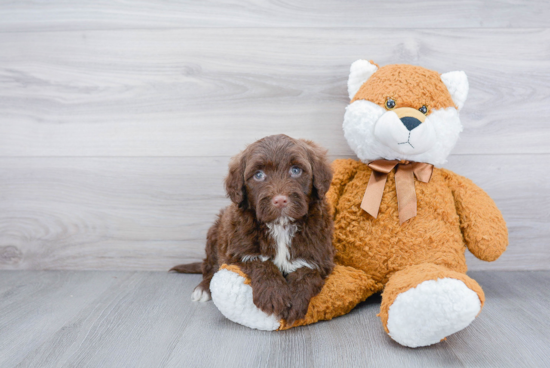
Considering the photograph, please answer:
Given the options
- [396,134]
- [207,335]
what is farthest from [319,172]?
[207,335]

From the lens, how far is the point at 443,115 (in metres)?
1.63

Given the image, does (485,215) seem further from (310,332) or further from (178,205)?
(178,205)

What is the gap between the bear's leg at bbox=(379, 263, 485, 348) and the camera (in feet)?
4.12

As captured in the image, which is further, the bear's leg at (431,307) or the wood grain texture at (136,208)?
the wood grain texture at (136,208)

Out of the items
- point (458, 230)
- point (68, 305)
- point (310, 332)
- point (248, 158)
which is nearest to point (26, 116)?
point (68, 305)

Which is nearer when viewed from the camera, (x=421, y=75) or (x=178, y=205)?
(x=421, y=75)

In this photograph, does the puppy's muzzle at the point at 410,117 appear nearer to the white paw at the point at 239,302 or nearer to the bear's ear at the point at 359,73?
the bear's ear at the point at 359,73

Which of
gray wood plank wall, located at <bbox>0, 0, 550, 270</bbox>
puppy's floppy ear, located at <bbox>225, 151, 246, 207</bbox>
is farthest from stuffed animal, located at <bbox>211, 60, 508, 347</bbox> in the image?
gray wood plank wall, located at <bbox>0, 0, 550, 270</bbox>

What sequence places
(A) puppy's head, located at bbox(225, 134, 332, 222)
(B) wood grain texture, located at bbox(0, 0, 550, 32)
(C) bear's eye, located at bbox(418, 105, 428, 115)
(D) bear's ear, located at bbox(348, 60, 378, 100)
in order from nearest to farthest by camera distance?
1. (A) puppy's head, located at bbox(225, 134, 332, 222)
2. (C) bear's eye, located at bbox(418, 105, 428, 115)
3. (D) bear's ear, located at bbox(348, 60, 378, 100)
4. (B) wood grain texture, located at bbox(0, 0, 550, 32)

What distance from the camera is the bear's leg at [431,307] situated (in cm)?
125

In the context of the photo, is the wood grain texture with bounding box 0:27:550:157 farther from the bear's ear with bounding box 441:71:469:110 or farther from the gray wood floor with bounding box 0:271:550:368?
the gray wood floor with bounding box 0:271:550:368

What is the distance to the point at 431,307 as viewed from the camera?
4.15 feet

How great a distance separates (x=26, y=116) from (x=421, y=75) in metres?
1.91

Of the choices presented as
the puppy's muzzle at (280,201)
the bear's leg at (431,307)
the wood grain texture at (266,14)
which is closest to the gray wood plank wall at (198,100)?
the wood grain texture at (266,14)
